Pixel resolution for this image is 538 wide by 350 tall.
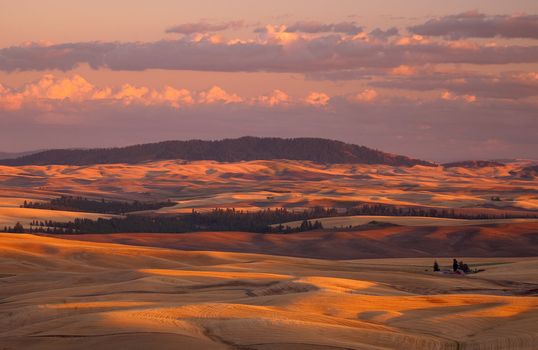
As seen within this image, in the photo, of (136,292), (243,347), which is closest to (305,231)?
(136,292)

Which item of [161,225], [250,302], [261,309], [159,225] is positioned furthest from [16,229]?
[261,309]

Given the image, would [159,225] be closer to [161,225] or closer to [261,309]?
[161,225]

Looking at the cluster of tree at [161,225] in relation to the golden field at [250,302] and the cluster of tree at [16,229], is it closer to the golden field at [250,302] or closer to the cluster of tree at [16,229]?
the cluster of tree at [16,229]

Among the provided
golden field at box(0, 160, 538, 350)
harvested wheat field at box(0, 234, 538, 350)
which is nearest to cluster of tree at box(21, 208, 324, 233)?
golden field at box(0, 160, 538, 350)

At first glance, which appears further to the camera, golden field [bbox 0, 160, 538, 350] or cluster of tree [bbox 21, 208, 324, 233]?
cluster of tree [bbox 21, 208, 324, 233]

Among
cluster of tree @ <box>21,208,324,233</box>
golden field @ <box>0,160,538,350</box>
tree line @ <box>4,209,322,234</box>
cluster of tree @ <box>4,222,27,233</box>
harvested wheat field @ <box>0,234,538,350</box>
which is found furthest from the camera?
cluster of tree @ <box>21,208,324,233</box>

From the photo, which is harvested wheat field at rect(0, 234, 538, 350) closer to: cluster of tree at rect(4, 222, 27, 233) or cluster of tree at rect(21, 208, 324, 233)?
cluster of tree at rect(4, 222, 27, 233)

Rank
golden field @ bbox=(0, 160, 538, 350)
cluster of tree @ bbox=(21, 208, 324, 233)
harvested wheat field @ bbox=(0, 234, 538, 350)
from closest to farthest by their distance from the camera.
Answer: harvested wheat field @ bbox=(0, 234, 538, 350) → golden field @ bbox=(0, 160, 538, 350) → cluster of tree @ bbox=(21, 208, 324, 233)

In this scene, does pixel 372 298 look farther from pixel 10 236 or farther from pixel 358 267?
pixel 10 236

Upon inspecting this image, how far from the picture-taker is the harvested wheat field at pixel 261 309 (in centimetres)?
3931

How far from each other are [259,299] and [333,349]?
22.0m

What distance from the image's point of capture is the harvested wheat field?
39312 millimetres

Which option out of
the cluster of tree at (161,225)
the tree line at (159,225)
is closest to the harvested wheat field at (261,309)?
the tree line at (159,225)

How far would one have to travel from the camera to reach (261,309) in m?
49.9
